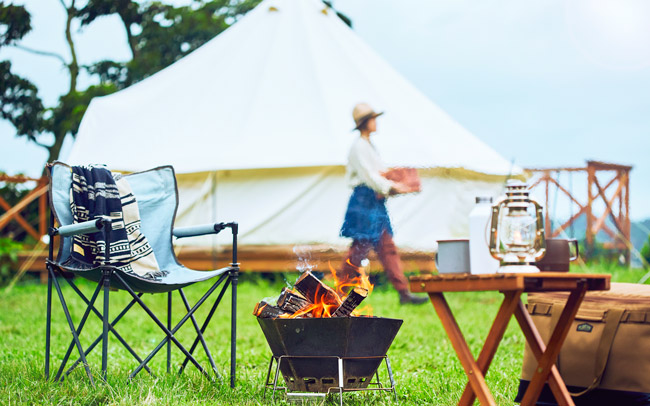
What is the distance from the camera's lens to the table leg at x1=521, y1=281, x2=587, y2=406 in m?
1.71

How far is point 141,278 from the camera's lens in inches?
87.0

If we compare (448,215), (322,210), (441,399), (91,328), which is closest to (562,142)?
(448,215)

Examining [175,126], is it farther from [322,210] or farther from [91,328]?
[91,328]

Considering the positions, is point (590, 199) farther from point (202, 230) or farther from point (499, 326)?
point (499, 326)

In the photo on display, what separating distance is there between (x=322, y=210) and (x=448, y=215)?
3.21 feet

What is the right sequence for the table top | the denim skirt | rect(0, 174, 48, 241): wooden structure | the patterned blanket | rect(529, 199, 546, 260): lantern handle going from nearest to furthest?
the table top < rect(529, 199, 546, 260): lantern handle < the patterned blanket < the denim skirt < rect(0, 174, 48, 241): wooden structure

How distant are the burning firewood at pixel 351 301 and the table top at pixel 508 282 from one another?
393mm

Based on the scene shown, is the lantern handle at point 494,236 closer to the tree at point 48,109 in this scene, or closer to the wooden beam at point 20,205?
the wooden beam at point 20,205

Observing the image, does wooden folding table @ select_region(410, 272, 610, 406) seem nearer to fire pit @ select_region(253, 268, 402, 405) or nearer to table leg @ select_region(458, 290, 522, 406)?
table leg @ select_region(458, 290, 522, 406)

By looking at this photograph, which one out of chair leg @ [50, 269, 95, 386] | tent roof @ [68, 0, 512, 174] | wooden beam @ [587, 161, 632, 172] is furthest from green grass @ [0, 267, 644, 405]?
wooden beam @ [587, 161, 632, 172]

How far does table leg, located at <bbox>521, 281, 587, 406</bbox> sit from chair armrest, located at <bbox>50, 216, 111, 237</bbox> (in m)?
1.20

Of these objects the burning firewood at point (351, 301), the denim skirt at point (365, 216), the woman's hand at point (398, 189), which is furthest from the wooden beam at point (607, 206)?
the burning firewood at point (351, 301)

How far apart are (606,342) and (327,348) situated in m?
0.72

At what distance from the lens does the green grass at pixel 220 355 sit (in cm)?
210
